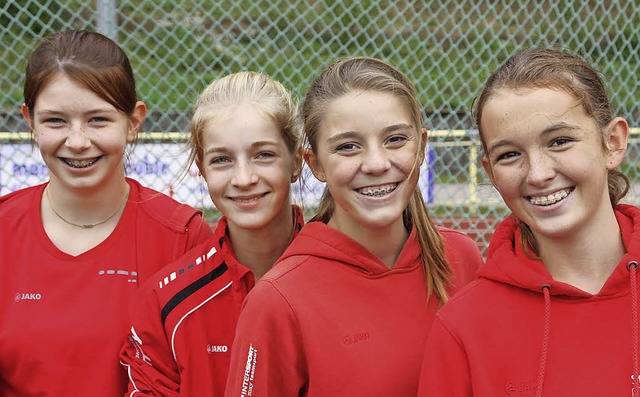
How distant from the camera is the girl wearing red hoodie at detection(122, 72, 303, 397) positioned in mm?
2254

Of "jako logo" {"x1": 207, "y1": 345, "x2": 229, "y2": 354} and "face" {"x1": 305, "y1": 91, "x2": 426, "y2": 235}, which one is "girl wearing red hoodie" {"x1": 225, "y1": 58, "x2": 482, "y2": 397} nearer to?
"face" {"x1": 305, "y1": 91, "x2": 426, "y2": 235}

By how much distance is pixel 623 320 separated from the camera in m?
1.79

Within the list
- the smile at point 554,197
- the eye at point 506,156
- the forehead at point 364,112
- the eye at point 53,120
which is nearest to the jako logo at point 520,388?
the smile at point 554,197

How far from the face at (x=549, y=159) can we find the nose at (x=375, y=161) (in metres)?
0.29

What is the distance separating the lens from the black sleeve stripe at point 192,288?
7.41ft

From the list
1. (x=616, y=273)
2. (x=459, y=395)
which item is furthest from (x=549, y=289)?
(x=459, y=395)

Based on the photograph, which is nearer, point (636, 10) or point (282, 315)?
point (282, 315)

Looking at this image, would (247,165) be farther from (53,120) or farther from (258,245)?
(53,120)

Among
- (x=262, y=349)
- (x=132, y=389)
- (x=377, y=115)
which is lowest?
(x=132, y=389)

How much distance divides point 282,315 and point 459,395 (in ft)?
1.55

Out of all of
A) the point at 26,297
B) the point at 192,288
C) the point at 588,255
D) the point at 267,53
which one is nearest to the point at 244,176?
the point at 192,288

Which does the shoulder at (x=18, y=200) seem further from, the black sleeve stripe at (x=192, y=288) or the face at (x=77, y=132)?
the black sleeve stripe at (x=192, y=288)

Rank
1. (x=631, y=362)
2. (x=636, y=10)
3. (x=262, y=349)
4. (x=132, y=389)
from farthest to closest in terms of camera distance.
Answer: (x=636, y=10) < (x=132, y=389) < (x=262, y=349) < (x=631, y=362)

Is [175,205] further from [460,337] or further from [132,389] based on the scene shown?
[460,337]
